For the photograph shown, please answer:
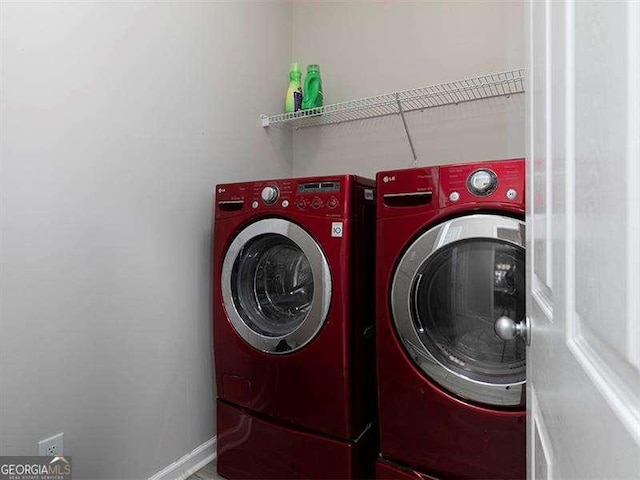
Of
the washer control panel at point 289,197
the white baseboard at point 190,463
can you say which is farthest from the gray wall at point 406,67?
the white baseboard at point 190,463

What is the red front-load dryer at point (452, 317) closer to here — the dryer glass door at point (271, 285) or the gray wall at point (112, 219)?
the dryer glass door at point (271, 285)

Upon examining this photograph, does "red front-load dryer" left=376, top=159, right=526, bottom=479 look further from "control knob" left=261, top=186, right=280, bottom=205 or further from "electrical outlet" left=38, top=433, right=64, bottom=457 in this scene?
"electrical outlet" left=38, top=433, right=64, bottom=457

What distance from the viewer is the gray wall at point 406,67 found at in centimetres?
183

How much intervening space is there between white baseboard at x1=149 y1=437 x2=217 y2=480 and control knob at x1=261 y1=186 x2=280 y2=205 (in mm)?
1201

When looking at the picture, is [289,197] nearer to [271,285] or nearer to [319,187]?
[319,187]

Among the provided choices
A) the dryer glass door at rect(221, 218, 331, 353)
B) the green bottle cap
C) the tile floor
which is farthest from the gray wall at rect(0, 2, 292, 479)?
the green bottle cap

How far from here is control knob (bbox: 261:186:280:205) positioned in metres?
1.52

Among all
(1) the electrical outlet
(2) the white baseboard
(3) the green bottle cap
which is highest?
(3) the green bottle cap

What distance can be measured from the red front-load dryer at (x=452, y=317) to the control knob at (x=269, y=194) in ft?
1.41

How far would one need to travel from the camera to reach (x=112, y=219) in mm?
1404

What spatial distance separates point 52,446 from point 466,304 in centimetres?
147

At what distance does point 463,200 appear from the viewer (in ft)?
3.88

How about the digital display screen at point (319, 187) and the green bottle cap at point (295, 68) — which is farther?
the green bottle cap at point (295, 68)

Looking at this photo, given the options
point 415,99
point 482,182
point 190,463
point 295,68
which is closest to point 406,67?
point 415,99
